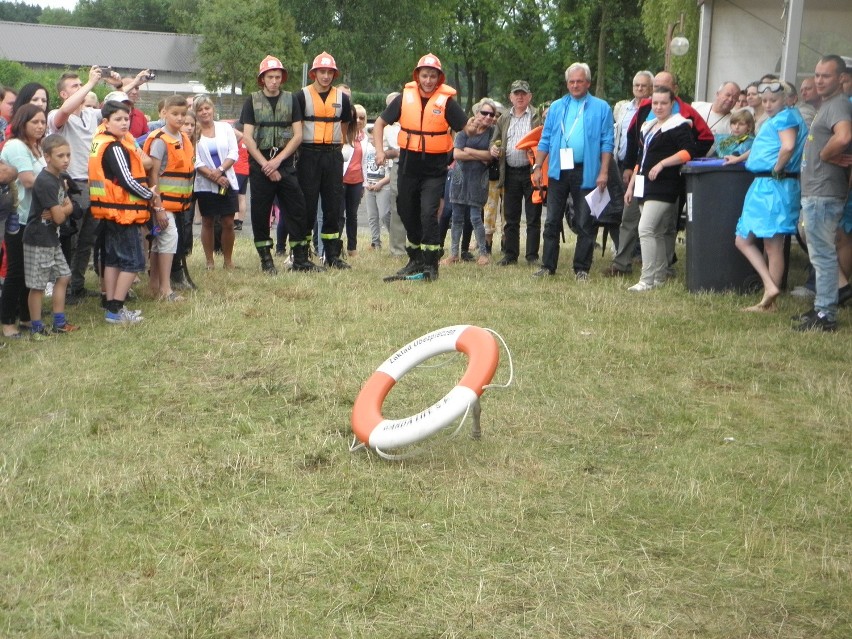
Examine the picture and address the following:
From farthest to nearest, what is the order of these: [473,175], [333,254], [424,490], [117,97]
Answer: [473,175] → [333,254] → [117,97] → [424,490]

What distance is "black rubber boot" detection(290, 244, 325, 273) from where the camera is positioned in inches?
437

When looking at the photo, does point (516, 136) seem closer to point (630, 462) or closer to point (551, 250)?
point (551, 250)

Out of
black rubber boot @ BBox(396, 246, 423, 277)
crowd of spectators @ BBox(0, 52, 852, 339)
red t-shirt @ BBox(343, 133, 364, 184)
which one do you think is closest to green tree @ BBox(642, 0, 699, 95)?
red t-shirt @ BBox(343, 133, 364, 184)

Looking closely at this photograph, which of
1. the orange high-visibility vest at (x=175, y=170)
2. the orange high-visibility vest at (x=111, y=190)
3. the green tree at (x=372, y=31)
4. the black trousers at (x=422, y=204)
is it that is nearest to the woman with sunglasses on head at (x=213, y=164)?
the orange high-visibility vest at (x=175, y=170)

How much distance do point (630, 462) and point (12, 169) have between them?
479cm

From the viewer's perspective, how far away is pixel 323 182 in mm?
11117

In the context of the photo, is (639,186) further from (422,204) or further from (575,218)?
(422,204)

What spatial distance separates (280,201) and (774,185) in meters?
5.15

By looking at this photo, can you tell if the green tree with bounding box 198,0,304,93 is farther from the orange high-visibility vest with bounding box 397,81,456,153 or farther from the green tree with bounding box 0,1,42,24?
the green tree with bounding box 0,1,42,24

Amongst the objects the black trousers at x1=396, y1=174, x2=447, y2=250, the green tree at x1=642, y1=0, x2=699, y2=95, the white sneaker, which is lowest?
the white sneaker

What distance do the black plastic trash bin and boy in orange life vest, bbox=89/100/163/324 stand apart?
4.86 meters

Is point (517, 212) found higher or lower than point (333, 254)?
higher

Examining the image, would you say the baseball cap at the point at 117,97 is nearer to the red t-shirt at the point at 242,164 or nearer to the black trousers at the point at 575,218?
the black trousers at the point at 575,218

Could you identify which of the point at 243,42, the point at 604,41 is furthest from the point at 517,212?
the point at 243,42
